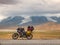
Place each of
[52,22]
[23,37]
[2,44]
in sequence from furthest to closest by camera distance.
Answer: [52,22] < [23,37] < [2,44]

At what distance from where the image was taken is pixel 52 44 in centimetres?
2908

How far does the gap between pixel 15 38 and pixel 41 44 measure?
27.7ft

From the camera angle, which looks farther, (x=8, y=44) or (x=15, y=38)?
(x=15, y=38)

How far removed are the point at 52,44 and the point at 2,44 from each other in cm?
490

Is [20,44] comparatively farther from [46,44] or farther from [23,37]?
[23,37]

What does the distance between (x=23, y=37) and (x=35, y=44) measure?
8.34 metres

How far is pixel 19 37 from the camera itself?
1478 inches

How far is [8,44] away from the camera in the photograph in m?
29.1

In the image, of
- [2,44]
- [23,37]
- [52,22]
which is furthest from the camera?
[52,22]

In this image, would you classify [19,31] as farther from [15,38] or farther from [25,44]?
[25,44]

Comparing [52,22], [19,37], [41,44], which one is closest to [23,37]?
[19,37]

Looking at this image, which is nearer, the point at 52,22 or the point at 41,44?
the point at 41,44

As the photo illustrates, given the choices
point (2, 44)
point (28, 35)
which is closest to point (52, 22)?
point (28, 35)

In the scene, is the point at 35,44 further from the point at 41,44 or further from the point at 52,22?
the point at 52,22
